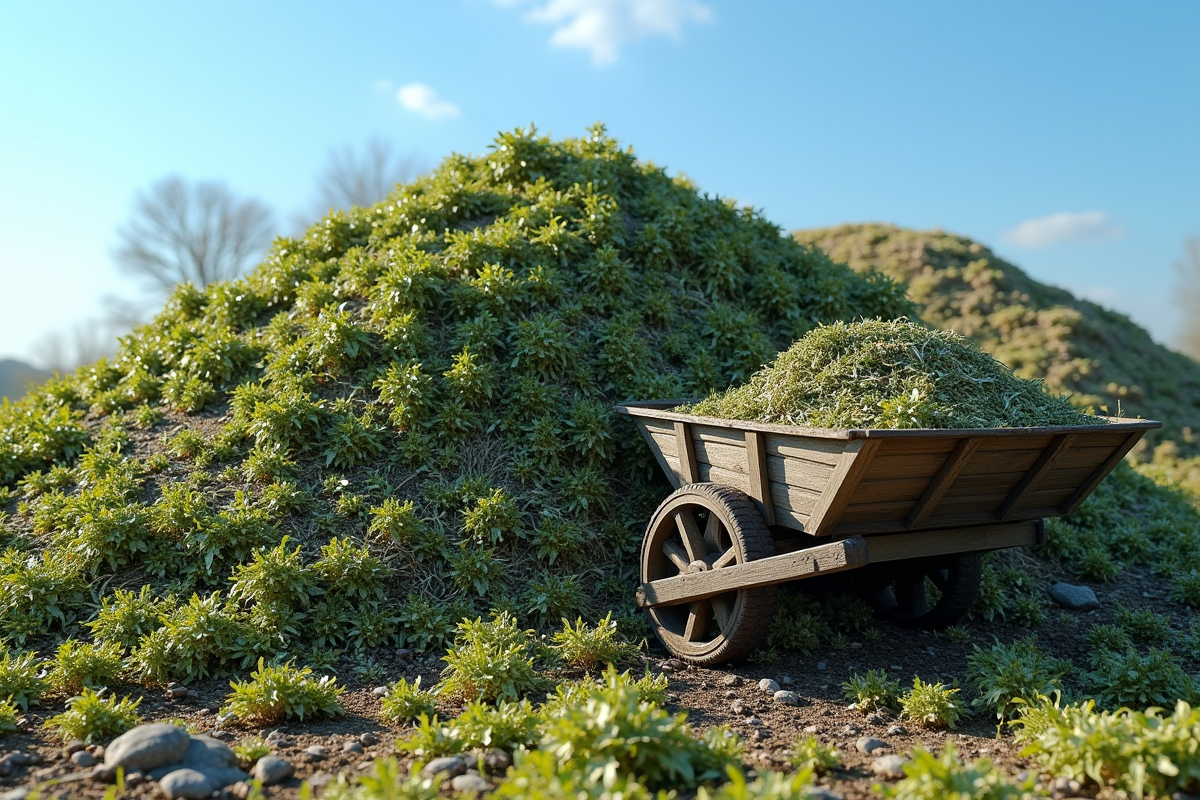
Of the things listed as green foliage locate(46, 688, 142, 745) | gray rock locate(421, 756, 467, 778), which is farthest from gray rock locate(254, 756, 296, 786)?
green foliage locate(46, 688, 142, 745)

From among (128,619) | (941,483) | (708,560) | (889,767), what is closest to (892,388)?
(941,483)

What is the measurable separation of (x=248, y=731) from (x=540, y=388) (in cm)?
312

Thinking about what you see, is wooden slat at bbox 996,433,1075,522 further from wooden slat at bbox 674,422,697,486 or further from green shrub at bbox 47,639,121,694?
green shrub at bbox 47,639,121,694

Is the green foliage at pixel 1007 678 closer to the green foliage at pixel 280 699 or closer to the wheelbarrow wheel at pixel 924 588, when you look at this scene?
the wheelbarrow wheel at pixel 924 588

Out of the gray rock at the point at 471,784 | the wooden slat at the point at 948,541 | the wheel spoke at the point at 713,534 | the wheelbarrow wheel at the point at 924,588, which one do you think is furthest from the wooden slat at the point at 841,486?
the gray rock at the point at 471,784

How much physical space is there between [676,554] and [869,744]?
1661 mm

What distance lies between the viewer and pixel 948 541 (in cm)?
468

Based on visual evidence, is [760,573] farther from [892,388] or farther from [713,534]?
[892,388]

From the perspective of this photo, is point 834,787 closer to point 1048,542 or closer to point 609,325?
point 609,325

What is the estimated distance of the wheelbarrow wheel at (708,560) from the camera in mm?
4637

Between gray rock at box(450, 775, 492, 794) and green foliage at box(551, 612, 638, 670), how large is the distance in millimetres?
1559

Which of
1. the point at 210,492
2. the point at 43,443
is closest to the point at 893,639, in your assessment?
the point at 210,492

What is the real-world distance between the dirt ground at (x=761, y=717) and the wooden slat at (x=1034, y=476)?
3.34 ft

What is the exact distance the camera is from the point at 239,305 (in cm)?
805
